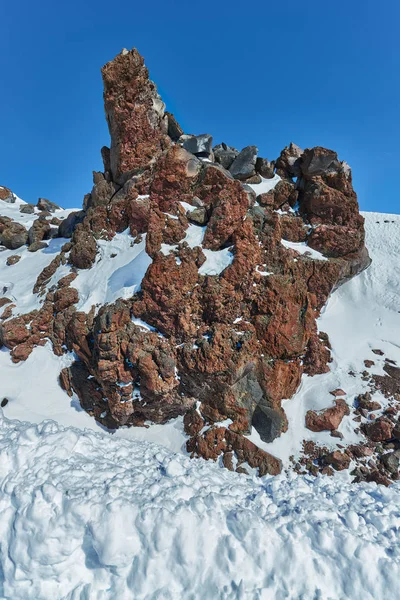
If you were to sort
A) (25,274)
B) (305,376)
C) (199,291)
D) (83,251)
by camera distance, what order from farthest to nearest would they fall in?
(25,274), (83,251), (305,376), (199,291)

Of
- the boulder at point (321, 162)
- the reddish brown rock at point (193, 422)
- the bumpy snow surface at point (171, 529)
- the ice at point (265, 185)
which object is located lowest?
the reddish brown rock at point (193, 422)

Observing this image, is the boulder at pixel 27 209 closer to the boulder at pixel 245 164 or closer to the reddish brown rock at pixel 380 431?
the boulder at pixel 245 164

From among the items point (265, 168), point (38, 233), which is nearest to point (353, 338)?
point (265, 168)

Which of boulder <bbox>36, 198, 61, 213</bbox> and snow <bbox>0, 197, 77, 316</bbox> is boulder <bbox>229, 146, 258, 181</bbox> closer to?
snow <bbox>0, 197, 77, 316</bbox>

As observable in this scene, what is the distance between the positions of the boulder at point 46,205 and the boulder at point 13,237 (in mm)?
10078

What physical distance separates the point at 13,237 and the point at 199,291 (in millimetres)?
16663

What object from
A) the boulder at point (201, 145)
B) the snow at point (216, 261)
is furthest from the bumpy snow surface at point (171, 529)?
the boulder at point (201, 145)

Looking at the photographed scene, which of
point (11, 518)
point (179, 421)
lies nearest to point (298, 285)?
point (179, 421)

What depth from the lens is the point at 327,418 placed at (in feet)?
33.4

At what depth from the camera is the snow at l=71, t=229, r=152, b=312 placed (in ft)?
39.9

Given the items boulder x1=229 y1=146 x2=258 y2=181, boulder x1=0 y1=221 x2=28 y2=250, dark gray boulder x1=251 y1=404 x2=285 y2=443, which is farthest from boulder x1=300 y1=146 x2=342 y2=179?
boulder x1=0 y1=221 x2=28 y2=250

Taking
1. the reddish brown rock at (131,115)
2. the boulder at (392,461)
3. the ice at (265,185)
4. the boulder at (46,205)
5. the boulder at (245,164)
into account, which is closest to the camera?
the boulder at (392,461)

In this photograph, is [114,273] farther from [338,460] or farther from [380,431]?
[380,431]

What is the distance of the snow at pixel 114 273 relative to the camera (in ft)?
39.9
